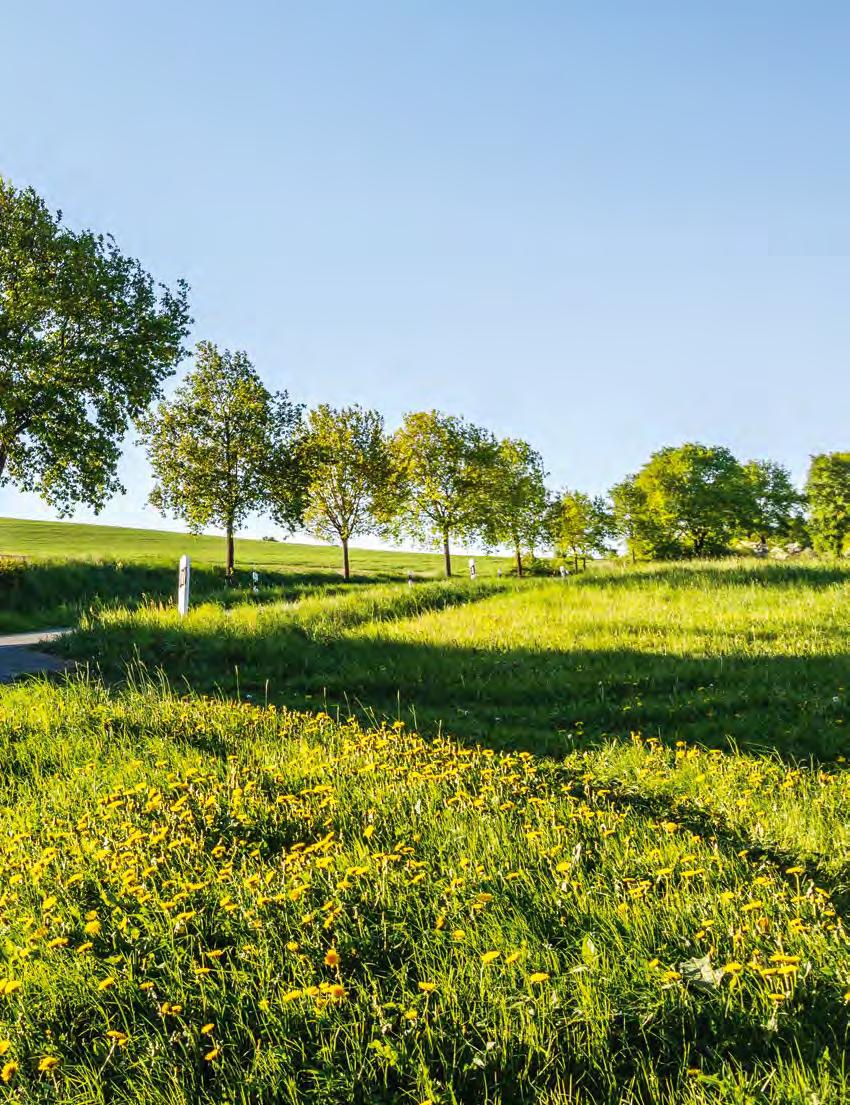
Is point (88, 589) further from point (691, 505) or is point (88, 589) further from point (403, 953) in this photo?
point (691, 505)

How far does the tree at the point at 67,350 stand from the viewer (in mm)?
21875

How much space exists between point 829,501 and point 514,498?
85.1 feet

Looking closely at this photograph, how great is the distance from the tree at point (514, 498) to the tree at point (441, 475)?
0.72 m

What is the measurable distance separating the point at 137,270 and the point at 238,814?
25780 millimetres

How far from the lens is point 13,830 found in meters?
4.70

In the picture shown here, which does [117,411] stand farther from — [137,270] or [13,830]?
[13,830]

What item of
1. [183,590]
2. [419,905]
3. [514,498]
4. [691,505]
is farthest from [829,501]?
[419,905]

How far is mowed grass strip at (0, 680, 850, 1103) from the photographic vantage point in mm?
2455

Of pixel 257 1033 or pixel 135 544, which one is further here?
pixel 135 544

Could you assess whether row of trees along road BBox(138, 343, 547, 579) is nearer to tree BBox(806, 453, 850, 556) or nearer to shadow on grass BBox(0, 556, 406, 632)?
shadow on grass BBox(0, 556, 406, 632)

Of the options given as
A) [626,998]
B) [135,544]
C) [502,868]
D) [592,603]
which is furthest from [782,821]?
[135,544]

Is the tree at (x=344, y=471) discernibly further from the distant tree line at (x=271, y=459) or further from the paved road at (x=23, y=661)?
the paved road at (x=23, y=661)

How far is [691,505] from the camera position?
1972 inches

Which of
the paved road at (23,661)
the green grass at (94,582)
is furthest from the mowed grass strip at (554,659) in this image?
the green grass at (94,582)
